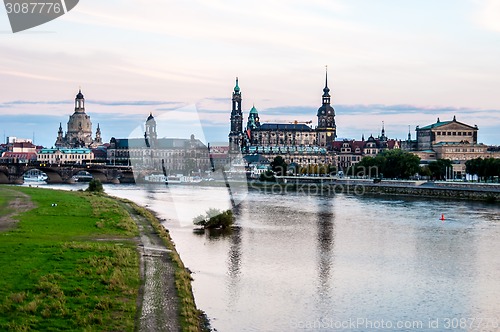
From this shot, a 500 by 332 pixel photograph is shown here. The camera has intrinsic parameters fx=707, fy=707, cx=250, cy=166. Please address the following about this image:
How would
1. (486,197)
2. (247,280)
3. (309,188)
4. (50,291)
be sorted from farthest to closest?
(309,188), (486,197), (247,280), (50,291)

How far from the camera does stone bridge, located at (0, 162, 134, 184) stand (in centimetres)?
9625

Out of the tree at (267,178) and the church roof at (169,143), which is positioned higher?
the church roof at (169,143)

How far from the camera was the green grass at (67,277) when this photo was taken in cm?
1460

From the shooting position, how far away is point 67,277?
59.8 feet

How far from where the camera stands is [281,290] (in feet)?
70.0

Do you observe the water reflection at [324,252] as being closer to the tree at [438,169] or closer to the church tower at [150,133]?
the tree at [438,169]

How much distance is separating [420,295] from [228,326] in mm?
6881

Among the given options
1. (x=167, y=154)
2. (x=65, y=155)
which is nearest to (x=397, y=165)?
(x=167, y=154)

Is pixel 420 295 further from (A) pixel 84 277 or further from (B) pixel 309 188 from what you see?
(B) pixel 309 188

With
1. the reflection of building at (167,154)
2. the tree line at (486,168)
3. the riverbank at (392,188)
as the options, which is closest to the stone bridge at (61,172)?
the reflection of building at (167,154)

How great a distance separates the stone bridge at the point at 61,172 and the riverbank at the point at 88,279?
227 ft

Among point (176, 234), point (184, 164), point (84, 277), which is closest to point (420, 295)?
point (84, 277)

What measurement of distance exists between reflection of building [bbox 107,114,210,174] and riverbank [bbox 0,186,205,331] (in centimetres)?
9672

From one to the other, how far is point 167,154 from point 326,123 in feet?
123
